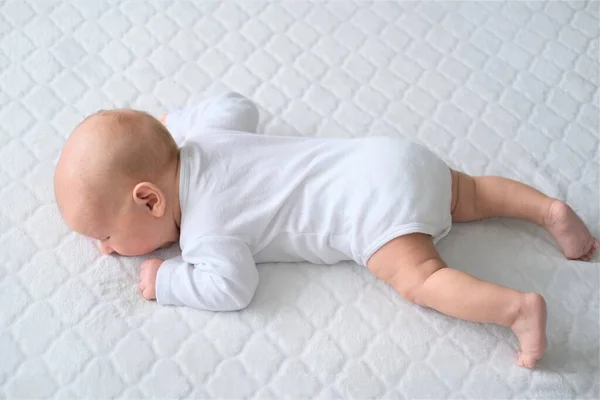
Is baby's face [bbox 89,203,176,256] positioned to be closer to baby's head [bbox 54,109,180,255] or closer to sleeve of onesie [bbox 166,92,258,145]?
baby's head [bbox 54,109,180,255]

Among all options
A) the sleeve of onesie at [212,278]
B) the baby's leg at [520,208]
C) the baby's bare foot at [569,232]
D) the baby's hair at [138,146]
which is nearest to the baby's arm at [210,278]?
the sleeve of onesie at [212,278]

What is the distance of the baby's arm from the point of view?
103 centimetres

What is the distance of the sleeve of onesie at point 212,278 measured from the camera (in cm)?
103

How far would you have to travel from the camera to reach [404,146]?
1.10 meters

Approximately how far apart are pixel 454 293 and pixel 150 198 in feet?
1.55

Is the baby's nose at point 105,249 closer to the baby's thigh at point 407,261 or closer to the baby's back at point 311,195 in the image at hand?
the baby's back at point 311,195

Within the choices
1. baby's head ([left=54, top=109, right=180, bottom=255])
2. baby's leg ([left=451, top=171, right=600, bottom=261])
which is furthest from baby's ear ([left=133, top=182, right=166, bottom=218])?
baby's leg ([left=451, top=171, right=600, bottom=261])

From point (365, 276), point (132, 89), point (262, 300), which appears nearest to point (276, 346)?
point (262, 300)

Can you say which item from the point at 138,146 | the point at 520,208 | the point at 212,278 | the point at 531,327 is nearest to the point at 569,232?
the point at 520,208

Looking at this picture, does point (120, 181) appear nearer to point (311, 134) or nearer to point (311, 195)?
point (311, 195)

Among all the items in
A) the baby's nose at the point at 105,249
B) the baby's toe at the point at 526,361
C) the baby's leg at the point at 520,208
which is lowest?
the baby's nose at the point at 105,249

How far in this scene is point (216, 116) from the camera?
3.92 ft

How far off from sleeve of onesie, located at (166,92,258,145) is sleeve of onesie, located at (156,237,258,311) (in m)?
0.24

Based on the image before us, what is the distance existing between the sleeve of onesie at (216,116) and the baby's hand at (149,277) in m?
0.24
